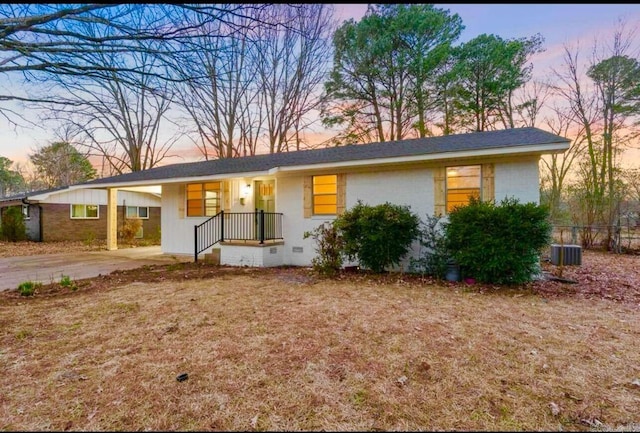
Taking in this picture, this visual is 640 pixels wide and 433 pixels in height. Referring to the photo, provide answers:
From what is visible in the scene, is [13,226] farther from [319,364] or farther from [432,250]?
[319,364]

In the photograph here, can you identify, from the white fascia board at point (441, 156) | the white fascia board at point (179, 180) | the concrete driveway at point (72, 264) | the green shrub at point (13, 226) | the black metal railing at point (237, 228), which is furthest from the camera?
the green shrub at point (13, 226)

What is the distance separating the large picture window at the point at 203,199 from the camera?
34.3ft

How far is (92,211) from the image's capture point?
1692 cm

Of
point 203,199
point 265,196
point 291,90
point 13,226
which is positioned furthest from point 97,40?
point 13,226

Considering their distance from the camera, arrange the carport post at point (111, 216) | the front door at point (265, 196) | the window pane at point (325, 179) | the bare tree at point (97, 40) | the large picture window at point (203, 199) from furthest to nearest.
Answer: the carport post at point (111, 216), the large picture window at point (203, 199), the front door at point (265, 196), the window pane at point (325, 179), the bare tree at point (97, 40)

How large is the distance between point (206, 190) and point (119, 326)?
7174 mm

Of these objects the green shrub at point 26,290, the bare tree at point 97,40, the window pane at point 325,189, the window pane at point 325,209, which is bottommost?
the green shrub at point 26,290

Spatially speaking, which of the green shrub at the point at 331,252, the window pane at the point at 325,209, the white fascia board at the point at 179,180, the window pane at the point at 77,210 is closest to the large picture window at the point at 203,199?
the white fascia board at the point at 179,180

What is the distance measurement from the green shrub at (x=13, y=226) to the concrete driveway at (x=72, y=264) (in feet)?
20.5

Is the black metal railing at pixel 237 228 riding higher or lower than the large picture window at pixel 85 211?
lower

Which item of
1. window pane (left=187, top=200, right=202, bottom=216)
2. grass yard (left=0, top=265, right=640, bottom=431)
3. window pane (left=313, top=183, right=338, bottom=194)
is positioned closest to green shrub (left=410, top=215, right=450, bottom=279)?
grass yard (left=0, top=265, right=640, bottom=431)

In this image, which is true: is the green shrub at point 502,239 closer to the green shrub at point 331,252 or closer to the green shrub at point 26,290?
the green shrub at point 331,252

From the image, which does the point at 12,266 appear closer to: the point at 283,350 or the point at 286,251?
the point at 286,251

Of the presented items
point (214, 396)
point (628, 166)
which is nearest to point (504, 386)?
point (214, 396)
